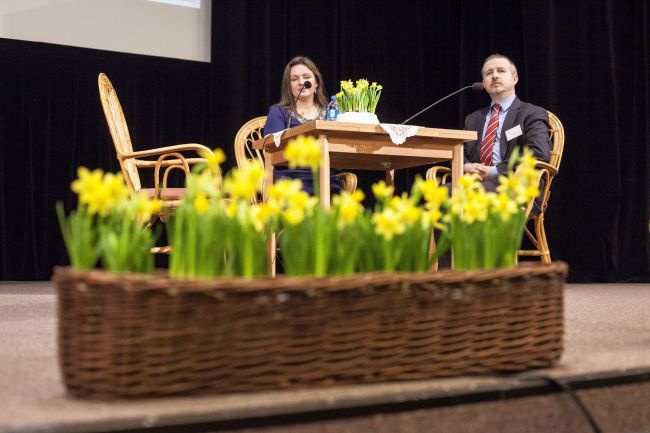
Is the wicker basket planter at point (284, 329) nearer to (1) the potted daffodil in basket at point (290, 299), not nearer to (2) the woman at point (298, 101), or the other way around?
(1) the potted daffodil in basket at point (290, 299)

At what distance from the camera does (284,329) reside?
1.02 meters

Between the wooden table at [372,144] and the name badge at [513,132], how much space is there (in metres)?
0.69

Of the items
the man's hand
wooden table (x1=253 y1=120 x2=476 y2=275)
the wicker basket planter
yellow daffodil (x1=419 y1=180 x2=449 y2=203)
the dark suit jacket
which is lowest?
the wicker basket planter

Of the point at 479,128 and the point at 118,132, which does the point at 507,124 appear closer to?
the point at 479,128

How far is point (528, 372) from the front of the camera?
1.19 meters

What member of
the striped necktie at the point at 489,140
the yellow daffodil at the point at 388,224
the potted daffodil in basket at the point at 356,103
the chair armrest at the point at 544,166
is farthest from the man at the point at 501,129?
the yellow daffodil at the point at 388,224

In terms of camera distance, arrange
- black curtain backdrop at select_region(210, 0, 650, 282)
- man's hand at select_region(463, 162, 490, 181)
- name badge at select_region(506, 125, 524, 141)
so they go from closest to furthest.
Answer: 1. man's hand at select_region(463, 162, 490, 181)
2. name badge at select_region(506, 125, 524, 141)
3. black curtain backdrop at select_region(210, 0, 650, 282)

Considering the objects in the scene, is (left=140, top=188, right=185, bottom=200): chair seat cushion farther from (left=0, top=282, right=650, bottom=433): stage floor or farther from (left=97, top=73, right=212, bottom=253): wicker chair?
(left=0, top=282, right=650, bottom=433): stage floor

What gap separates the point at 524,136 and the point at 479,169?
32 centimetres

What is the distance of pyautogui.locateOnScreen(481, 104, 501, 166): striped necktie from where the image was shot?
3.38 m

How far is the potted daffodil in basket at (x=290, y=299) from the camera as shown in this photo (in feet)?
3.19

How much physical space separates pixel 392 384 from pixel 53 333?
1.04 m

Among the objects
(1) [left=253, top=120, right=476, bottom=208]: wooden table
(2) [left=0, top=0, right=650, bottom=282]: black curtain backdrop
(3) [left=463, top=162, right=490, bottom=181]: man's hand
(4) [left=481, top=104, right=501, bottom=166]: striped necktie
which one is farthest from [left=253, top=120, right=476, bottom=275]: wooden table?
(2) [left=0, top=0, right=650, bottom=282]: black curtain backdrop

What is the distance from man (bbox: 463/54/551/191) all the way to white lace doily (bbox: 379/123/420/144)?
0.77 m
